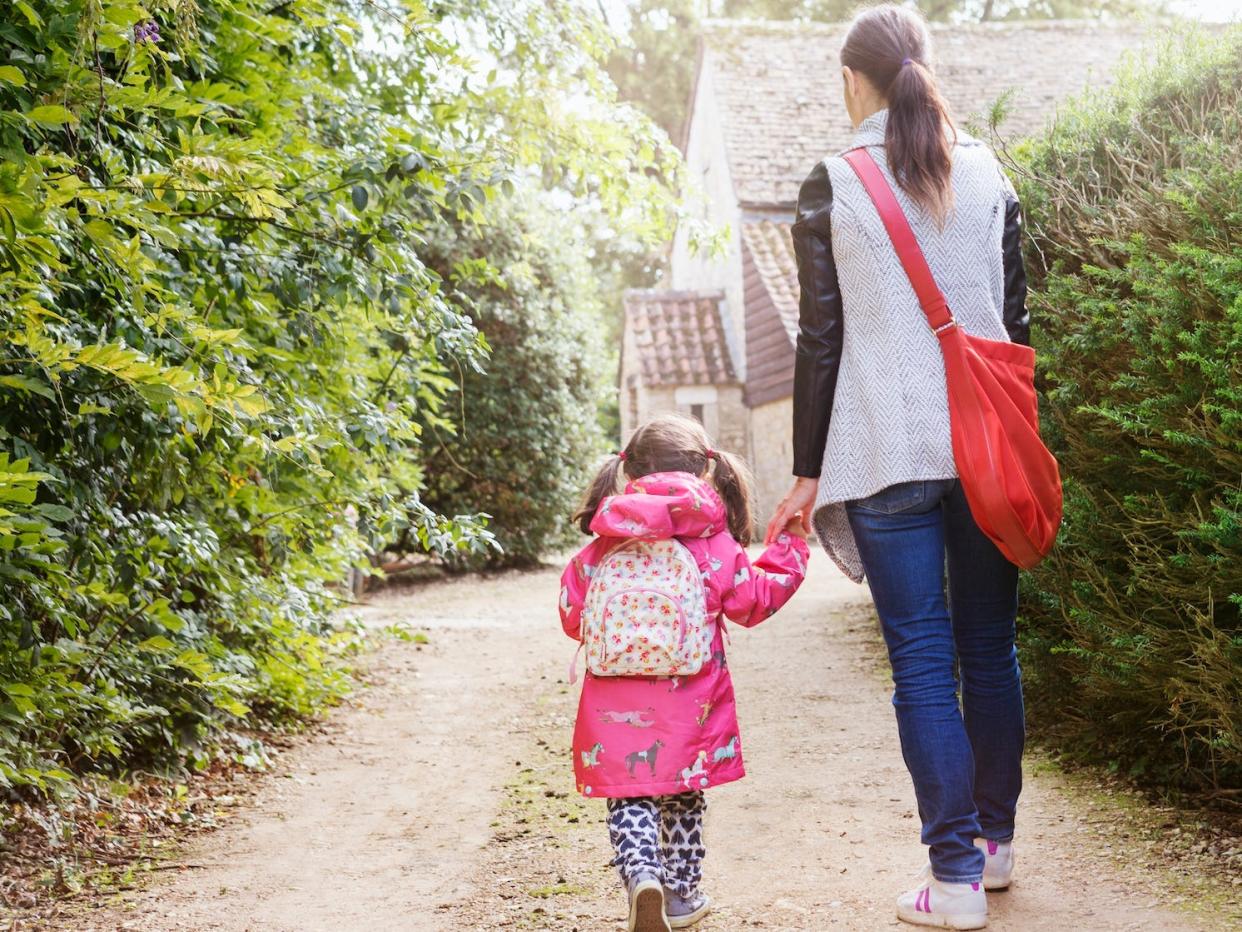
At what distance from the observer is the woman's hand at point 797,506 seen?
10.1ft

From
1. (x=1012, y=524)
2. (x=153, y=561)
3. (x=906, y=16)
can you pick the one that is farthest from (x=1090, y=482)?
(x=153, y=561)

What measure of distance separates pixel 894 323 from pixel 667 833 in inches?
55.4

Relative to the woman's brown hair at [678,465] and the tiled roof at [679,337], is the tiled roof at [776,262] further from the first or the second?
the woman's brown hair at [678,465]

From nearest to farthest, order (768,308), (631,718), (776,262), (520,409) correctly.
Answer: (631,718)
(520,409)
(768,308)
(776,262)

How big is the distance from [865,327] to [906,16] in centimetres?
77

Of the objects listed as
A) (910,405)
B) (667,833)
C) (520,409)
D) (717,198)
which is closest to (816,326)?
(910,405)

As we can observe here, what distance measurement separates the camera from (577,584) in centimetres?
330

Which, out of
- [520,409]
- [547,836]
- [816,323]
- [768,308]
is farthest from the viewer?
[768,308]

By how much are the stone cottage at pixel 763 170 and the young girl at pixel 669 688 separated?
14091mm

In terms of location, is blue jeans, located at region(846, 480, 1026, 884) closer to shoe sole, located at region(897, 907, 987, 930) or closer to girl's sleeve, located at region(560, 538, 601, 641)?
shoe sole, located at region(897, 907, 987, 930)

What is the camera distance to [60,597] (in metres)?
3.71

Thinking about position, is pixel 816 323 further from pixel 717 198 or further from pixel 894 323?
pixel 717 198

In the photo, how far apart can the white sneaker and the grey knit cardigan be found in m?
1.01

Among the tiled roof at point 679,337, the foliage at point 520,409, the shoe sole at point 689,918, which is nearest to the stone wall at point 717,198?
the tiled roof at point 679,337
